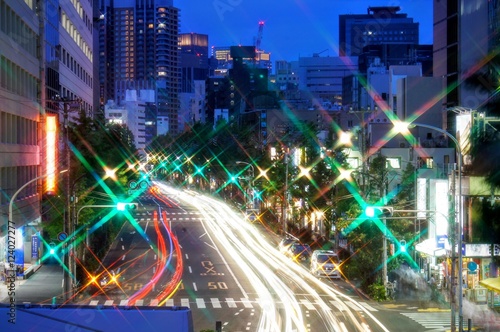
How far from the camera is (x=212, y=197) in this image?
126 meters

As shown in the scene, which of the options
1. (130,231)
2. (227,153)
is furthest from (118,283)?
(227,153)

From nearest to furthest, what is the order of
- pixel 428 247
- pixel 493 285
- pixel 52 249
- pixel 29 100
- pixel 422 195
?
pixel 493 285 → pixel 428 247 → pixel 422 195 → pixel 52 249 → pixel 29 100

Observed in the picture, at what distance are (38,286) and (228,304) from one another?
474 inches

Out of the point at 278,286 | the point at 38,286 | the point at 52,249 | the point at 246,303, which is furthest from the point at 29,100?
the point at 246,303

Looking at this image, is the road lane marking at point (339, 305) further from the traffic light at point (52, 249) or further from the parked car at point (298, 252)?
the traffic light at point (52, 249)

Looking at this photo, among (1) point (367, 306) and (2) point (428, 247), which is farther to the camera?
(2) point (428, 247)

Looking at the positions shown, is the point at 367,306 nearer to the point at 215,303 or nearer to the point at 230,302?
the point at 230,302

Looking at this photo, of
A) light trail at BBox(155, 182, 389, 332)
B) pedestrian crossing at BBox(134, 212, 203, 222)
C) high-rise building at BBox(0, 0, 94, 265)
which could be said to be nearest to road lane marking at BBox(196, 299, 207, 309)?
light trail at BBox(155, 182, 389, 332)

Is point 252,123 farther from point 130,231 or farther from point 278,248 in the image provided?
point 278,248

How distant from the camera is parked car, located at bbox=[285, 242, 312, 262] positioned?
54.9 m

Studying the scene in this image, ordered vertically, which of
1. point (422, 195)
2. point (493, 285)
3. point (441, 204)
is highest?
point (422, 195)

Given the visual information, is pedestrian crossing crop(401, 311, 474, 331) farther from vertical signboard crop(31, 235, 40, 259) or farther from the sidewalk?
vertical signboard crop(31, 235, 40, 259)

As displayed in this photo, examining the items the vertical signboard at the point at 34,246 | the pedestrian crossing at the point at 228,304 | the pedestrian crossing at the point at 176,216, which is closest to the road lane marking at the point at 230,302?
the pedestrian crossing at the point at 228,304

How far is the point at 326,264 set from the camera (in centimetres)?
4719
